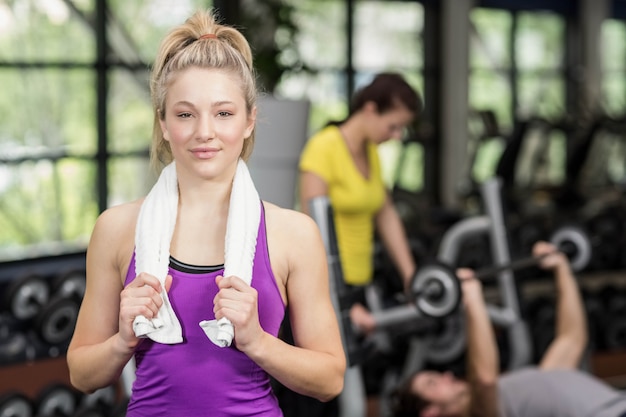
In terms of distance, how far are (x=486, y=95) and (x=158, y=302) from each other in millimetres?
6166

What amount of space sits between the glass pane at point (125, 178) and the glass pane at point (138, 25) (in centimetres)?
46

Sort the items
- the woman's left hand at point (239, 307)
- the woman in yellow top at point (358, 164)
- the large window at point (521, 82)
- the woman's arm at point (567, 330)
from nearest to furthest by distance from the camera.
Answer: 1. the woman's left hand at point (239, 307)
2. the woman in yellow top at point (358, 164)
3. the woman's arm at point (567, 330)
4. the large window at point (521, 82)

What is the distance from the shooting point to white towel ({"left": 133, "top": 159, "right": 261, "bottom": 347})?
0.92m

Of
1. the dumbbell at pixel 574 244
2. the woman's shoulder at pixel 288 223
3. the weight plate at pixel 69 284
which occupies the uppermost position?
the woman's shoulder at pixel 288 223

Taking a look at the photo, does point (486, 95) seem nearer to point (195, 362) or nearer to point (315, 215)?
point (315, 215)

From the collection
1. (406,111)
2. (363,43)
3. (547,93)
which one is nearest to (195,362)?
(406,111)

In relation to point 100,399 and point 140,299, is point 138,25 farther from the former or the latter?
point 140,299

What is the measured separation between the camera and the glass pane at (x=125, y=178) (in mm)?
4680

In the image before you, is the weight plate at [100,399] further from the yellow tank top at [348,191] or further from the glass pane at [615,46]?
the glass pane at [615,46]

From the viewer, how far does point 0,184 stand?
Answer: 4273 millimetres

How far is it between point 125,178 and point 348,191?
249 cm

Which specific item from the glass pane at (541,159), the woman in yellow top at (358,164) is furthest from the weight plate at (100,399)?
the glass pane at (541,159)

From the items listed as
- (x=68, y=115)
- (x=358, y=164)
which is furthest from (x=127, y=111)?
(x=358, y=164)

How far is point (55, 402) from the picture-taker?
2.65 metres
